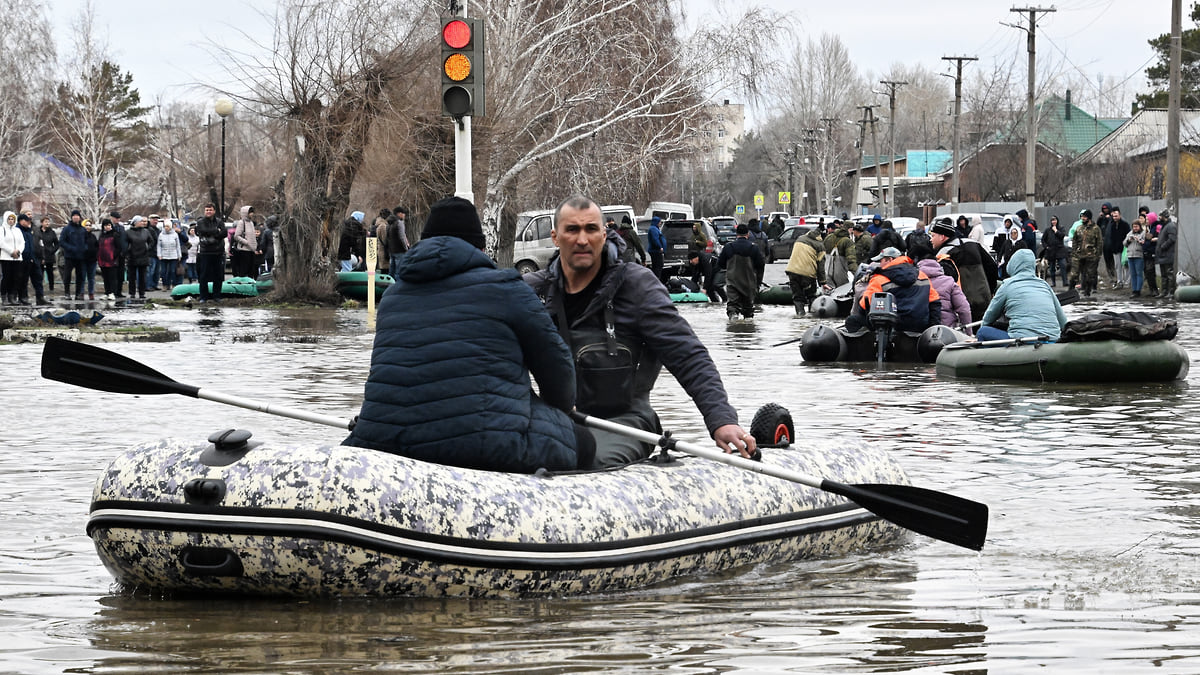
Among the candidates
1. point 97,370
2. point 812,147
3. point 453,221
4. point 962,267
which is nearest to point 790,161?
point 812,147

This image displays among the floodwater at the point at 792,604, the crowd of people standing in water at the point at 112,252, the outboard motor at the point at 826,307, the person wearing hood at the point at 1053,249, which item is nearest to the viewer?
the floodwater at the point at 792,604

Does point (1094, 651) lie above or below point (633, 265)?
below

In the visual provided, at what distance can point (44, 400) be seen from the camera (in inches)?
549

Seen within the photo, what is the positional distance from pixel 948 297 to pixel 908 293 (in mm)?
882

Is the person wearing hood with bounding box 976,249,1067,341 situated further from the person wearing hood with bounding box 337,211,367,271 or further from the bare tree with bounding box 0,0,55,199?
the bare tree with bounding box 0,0,55,199

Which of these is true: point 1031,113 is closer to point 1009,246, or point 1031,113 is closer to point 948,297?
point 1009,246

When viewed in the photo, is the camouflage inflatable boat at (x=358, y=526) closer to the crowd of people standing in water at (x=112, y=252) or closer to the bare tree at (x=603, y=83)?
the crowd of people standing in water at (x=112, y=252)

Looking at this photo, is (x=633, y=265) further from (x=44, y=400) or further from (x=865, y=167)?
(x=865, y=167)

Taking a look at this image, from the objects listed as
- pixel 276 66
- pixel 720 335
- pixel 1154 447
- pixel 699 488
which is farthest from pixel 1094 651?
pixel 276 66

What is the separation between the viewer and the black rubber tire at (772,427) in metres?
7.90

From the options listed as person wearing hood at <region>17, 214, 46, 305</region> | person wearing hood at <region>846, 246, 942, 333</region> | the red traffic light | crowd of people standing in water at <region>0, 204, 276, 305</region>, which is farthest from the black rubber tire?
person wearing hood at <region>17, 214, 46, 305</region>

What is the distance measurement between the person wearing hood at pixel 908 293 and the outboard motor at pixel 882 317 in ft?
0.29

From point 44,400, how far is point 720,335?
37.8 feet

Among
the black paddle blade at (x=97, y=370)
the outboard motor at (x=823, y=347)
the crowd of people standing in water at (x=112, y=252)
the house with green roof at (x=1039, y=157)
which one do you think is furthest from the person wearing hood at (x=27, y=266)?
the house with green roof at (x=1039, y=157)
